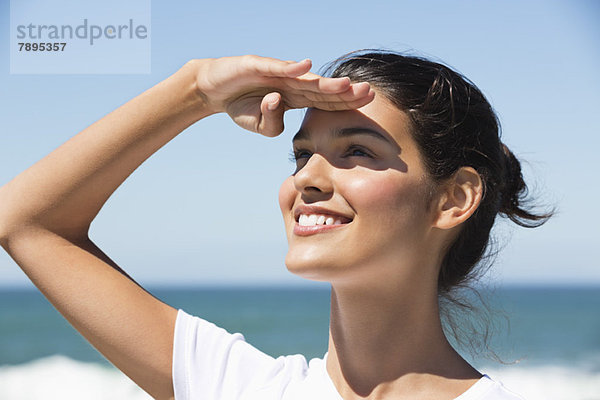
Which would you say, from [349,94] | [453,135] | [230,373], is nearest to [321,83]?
[349,94]

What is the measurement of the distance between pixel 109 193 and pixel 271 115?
75 cm

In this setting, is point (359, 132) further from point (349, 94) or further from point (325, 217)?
point (325, 217)

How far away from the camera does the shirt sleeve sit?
100 inches

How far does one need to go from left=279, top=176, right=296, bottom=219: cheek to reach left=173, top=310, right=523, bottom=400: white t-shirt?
54cm

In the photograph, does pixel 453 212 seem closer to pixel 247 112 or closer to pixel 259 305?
pixel 247 112

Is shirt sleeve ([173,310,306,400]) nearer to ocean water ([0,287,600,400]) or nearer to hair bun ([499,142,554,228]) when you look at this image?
hair bun ([499,142,554,228])

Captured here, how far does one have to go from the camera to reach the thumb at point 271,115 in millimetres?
2418

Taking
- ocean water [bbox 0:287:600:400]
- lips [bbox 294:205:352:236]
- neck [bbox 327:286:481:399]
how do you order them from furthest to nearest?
ocean water [bbox 0:287:600:400] → neck [bbox 327:286:481:399] → lips [bbox 294:205:352:236]

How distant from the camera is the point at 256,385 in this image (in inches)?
100

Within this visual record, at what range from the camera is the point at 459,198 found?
2.65 metres

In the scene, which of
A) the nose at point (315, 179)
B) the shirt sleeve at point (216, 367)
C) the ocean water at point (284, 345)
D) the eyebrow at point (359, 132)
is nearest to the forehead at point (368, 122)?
the eyebrow at point (359, 132)

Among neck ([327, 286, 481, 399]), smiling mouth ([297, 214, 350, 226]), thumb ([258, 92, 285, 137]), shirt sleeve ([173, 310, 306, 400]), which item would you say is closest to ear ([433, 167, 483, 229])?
neck ([327, 286, 481, 399])

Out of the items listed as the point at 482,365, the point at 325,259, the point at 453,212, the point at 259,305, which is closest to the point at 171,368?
the point at 325,259

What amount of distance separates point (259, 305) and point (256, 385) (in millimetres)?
31036
